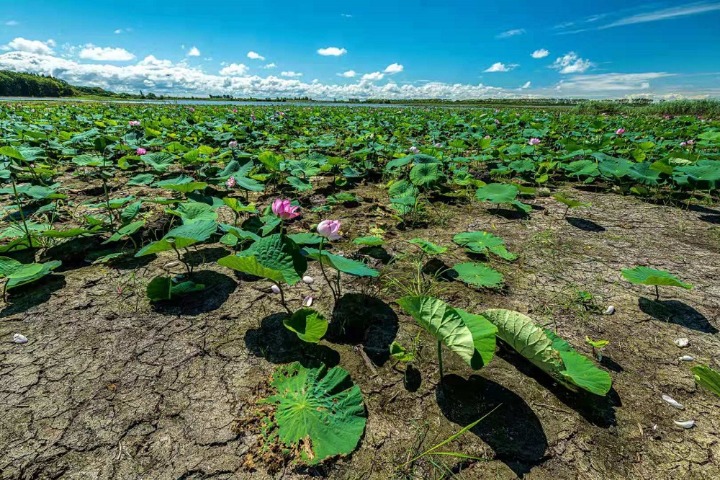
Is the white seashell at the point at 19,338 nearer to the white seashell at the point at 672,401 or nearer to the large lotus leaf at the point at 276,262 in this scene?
the large lotus leaf at the point at 276,262

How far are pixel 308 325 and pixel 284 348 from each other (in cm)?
17

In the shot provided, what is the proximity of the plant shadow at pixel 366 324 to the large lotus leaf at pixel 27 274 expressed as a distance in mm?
1524

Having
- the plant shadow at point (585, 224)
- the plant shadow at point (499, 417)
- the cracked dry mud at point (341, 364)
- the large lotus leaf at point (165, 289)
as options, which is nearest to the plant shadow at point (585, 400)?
the cracked dry mud at point (341, 364)

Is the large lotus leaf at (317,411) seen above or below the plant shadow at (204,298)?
below

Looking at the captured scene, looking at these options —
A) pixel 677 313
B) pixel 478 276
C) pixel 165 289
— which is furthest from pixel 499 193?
pixel 165 289

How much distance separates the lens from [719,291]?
6.29 ft

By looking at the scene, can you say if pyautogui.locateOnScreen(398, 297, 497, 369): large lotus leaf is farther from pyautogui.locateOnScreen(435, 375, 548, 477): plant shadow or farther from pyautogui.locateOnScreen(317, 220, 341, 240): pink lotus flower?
pyautogui.locateOnScreen(317, 220, 341, 240): pink lotus flower

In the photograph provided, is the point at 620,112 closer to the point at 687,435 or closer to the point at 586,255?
the point at 586,255

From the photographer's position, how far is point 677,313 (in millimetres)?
1729

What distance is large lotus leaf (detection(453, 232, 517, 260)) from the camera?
2.25 m

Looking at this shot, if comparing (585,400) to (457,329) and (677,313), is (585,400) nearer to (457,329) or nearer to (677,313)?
(457,329)

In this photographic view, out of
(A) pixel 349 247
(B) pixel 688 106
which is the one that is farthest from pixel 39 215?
(B) pixel 688 106

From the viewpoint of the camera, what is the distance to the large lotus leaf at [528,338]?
121cm

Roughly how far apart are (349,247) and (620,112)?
23387 millimetres
